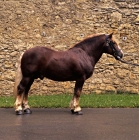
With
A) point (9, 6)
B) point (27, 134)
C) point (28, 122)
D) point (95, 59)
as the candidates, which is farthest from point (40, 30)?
point (27, 134)

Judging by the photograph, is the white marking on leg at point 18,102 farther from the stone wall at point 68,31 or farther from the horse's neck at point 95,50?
the stone wall at point 68,31

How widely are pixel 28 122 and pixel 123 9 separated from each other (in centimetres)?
739

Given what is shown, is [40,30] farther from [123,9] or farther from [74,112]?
[74,112]

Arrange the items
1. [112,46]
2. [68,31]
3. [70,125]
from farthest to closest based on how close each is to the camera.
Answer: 1. [68,31]
2. [112,46]
3. [70,125]

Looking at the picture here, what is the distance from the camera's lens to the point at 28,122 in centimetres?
803

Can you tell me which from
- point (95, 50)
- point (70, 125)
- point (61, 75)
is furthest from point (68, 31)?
point (70, 125)

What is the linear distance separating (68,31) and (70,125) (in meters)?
6.63

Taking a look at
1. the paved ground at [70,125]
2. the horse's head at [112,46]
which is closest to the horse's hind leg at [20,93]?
the paved ground at [70,125]

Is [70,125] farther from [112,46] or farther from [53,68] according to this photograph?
[112,46]

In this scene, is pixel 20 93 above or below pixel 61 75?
below

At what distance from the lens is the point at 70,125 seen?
25.3 ft

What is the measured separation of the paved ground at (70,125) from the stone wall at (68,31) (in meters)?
4.17

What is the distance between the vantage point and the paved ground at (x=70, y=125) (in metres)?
6.73

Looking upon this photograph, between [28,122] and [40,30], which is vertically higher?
[40,30]
